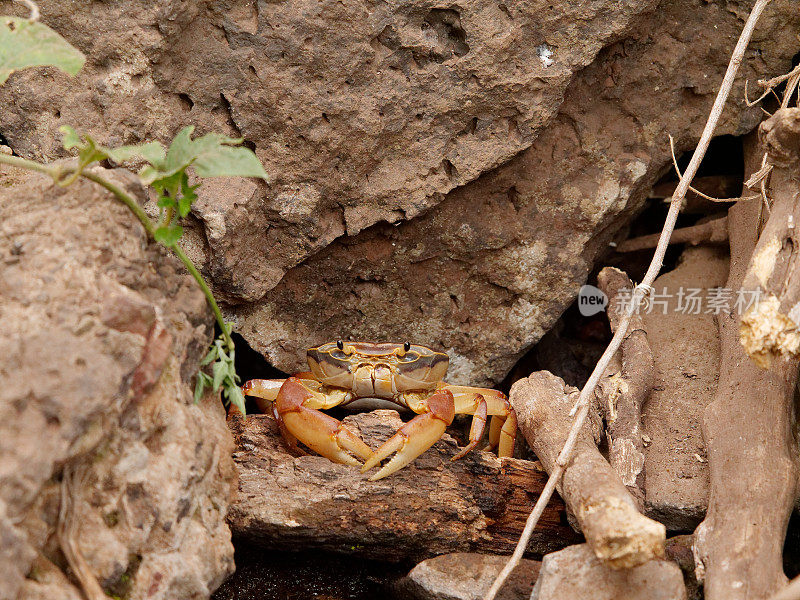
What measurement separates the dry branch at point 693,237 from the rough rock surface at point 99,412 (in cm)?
312

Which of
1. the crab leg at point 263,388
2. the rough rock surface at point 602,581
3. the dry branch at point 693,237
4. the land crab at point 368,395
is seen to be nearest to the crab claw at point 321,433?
the land crab at point 368,395

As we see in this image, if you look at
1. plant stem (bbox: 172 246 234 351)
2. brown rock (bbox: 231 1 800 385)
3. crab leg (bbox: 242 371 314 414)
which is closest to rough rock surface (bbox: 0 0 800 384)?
brown rock (bbox: 231 1 800 385)

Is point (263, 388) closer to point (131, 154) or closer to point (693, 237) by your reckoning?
point (131, 154)

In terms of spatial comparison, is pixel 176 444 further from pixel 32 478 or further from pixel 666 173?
pixel 666 173

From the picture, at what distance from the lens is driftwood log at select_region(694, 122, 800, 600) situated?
2666 millimetres

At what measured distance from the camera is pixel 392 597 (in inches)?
132

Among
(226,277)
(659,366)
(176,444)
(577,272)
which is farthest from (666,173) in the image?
(176,444)

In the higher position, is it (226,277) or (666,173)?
(666,173)

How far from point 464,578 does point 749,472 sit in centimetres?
116

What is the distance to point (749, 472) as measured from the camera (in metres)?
2.97

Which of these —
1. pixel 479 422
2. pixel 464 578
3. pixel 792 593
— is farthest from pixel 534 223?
pixel 792 593

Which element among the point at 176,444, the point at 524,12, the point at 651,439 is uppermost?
the point at 524,12

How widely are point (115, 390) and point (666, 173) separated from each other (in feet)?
12.0

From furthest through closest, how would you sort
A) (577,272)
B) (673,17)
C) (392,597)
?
(577,272) → (673,17) → (392,597)
